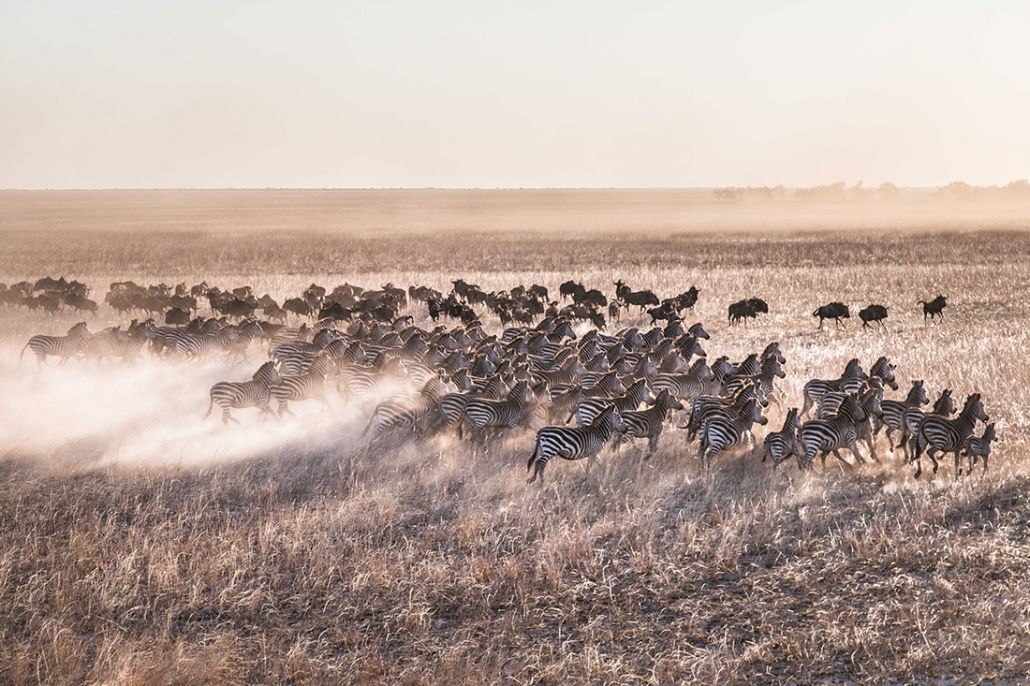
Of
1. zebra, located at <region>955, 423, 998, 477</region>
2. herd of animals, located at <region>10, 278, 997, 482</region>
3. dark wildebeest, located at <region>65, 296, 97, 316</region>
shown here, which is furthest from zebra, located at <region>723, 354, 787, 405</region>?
dark wildebeest, located at <region>65, 296, 97, 316</region>

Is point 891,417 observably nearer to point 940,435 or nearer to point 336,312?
point 940,435

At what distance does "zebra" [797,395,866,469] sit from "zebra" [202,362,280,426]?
9058 millimetres

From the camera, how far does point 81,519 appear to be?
10344mm

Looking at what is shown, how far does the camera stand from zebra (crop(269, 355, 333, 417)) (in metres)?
14.5

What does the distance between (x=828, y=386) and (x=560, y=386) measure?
4.76 metres

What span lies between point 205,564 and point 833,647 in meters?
6.65

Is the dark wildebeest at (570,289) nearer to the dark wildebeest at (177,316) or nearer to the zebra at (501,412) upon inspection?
the dark wildebeest at (177,316)

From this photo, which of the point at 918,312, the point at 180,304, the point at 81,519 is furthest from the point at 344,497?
the point at 918,312

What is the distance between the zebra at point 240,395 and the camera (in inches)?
554

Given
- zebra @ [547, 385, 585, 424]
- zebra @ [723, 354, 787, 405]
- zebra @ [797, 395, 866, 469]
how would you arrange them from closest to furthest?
zebra @ [797, 395, 866, 469] < zebra @ [547, 385, 585, 424] < zebra @ [723, 354, 787, 405]

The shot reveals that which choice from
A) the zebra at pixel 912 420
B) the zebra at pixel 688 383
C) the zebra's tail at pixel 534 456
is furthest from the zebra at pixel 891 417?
the zebra's tail at pixel 534 456

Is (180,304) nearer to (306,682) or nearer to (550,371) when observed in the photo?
(550,371)

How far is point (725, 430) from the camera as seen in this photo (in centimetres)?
1171

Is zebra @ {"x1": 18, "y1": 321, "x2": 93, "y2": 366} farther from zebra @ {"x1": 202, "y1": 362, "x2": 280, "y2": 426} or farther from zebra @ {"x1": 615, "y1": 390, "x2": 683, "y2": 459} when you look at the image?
zebra @ {"x1": 615, "y1": 390, "x2": 683, "y2": 459}
